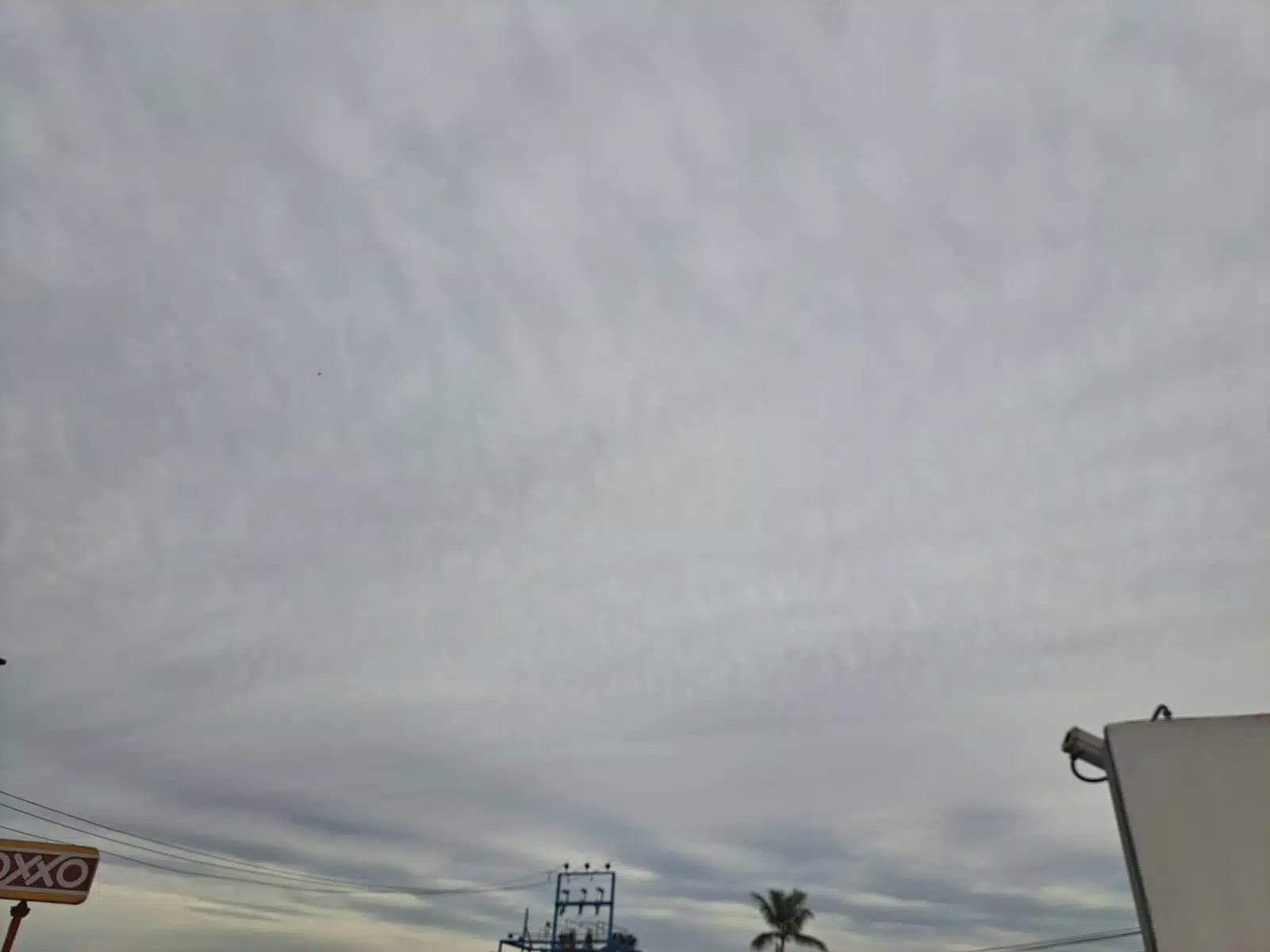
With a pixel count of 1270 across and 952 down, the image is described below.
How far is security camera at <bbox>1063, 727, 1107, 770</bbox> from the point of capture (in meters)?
5.61

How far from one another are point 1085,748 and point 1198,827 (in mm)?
839

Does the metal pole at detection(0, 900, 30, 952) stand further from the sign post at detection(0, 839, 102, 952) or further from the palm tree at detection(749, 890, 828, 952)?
the palm tree at detection(749, 890, 828, 952)

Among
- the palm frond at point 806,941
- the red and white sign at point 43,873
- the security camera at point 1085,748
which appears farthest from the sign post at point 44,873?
the palm frond at point 806,941

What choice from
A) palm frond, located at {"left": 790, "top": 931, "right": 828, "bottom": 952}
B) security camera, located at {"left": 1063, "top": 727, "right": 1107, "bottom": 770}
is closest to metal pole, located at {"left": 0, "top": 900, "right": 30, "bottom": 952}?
security camera, located at {"left": 1063, "top": 727, "right": 1107, "bottom": 770}

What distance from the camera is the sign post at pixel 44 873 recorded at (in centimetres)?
1337

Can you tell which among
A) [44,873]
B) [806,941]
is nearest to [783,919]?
[806,941]

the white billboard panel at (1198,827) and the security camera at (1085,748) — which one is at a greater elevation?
the security camera at (1085,748)

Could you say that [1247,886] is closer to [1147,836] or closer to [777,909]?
[1147,836]

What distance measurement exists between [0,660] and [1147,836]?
72.5ft

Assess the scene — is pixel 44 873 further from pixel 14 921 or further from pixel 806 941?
pixel 806 941

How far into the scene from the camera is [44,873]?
13.6m

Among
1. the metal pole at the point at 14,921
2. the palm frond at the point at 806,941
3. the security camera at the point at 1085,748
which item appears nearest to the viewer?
the security camera at the point at 1085,748

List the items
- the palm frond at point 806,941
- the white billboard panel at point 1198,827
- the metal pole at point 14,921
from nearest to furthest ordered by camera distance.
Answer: the white billboard panel at point 1198,827
the metal pole at point 14,921
the palm frond at point 806,941

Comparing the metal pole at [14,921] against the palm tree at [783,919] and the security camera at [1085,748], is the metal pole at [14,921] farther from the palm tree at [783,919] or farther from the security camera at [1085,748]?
the palm tree at [783,919]
